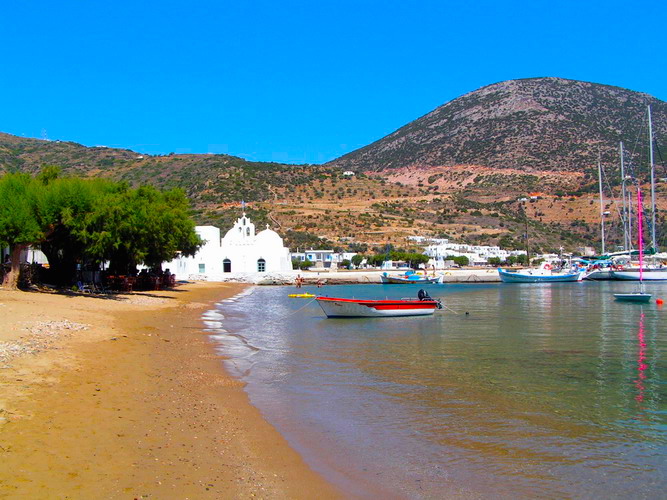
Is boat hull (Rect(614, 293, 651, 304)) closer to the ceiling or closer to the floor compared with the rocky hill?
closer to the floor

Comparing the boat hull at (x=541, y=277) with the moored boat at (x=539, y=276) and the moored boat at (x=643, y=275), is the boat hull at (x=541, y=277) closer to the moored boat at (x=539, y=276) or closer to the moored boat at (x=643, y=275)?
the moored boat at (x=539, y=276)

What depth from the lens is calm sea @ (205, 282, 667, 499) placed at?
7801mm

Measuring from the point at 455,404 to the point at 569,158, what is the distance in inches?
5055

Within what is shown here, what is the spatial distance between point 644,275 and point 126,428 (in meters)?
79.3

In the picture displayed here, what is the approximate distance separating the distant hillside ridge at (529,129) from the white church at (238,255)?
2908 inches

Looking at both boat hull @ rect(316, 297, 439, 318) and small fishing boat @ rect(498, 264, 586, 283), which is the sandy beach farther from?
small fishing boat @ rect(498, 264, 586, 283)

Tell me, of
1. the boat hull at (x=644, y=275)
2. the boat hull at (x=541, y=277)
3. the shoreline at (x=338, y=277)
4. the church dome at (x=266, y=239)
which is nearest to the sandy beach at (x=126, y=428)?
the shoreline at (x=338, y=277)

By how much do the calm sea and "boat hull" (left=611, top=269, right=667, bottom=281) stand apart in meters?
58.7

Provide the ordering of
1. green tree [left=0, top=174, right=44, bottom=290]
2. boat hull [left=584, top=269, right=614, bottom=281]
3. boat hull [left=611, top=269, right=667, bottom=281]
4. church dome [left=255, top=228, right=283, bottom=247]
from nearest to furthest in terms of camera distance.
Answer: green tree [left=0, top=174, right=44, bottom=290], boat hull [left=611, top=269, right=667, bottom=281], church dome [left=255, top=228, right=283, bottom=247], boat hull [left=584, top=269, right=614, bottom=281]

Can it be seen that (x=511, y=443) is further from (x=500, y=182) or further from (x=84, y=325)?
(x=500, y=182)

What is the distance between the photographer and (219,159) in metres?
137

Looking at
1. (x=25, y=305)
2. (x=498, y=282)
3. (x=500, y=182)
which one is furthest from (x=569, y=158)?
(x=25, y=305)

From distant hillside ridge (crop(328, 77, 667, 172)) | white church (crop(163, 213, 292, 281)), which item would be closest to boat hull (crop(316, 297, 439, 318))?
white church (crop(163, 213, 292, 281))

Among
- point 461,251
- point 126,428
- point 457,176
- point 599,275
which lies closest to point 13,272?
point 126,428
